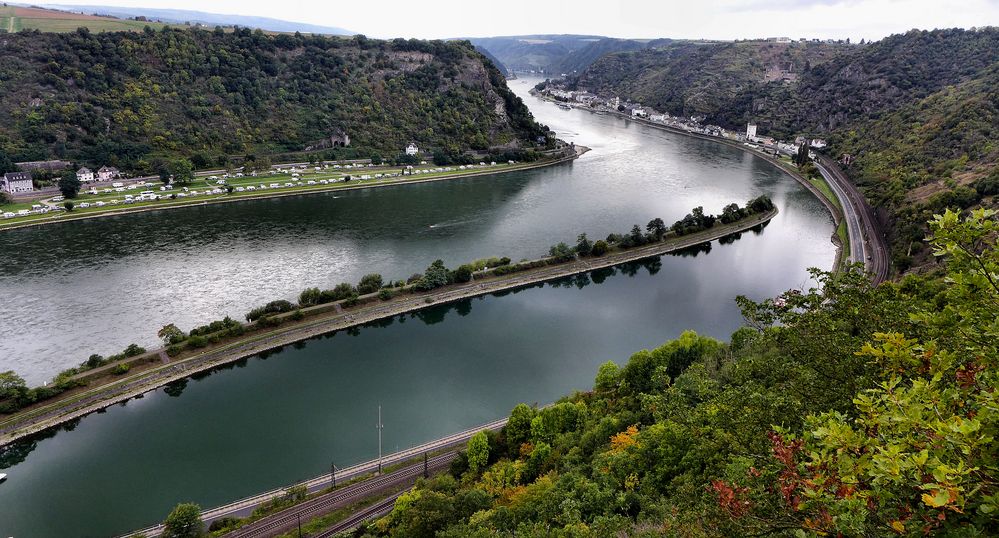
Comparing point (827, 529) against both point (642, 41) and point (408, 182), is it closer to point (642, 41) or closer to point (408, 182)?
point (408, 182)

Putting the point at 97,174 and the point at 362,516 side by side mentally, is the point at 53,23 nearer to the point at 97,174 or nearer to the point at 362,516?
the point at 97,174

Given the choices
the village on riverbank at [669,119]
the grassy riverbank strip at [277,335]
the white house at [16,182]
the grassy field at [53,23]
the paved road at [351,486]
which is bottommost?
the paved road at [351,486]

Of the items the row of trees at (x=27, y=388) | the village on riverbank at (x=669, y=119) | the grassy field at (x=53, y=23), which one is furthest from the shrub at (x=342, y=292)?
the grassy field at (x=53, y=23)

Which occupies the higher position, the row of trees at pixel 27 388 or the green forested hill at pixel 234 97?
the green forested hill at pixel 234 97

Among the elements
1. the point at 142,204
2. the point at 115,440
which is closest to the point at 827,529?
the point at 115,440

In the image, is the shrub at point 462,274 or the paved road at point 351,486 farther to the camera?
the shrub at point 462,274

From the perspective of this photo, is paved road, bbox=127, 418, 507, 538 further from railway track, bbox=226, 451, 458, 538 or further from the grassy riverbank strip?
the grassy riverbank strip

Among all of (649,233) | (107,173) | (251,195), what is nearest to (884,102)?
(649,233)

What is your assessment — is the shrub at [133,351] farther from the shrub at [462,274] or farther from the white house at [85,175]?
the white house at [85,175]
